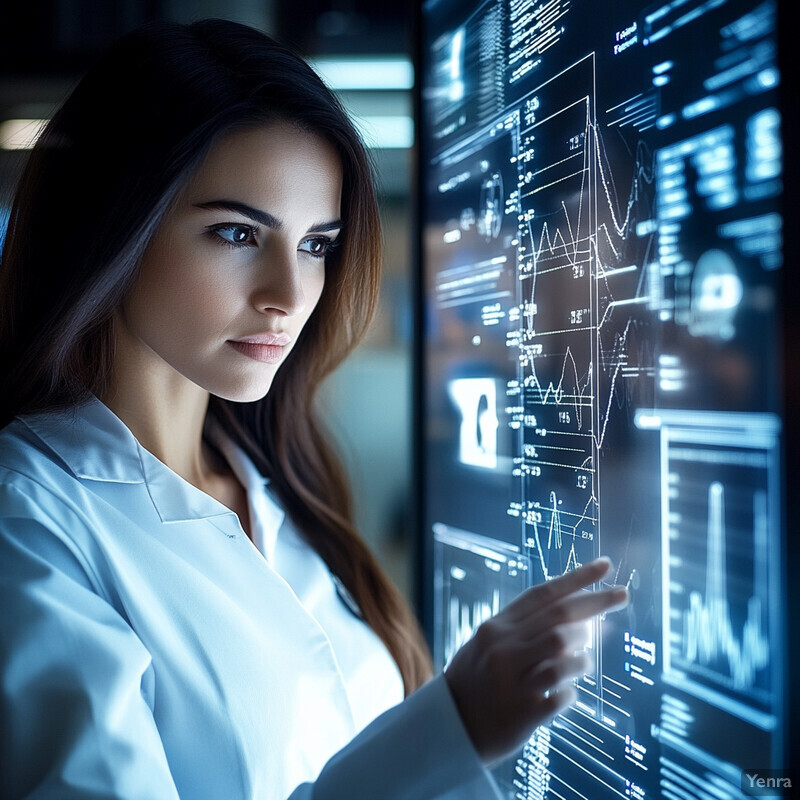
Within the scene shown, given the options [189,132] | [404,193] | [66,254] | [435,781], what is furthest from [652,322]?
[404,193]

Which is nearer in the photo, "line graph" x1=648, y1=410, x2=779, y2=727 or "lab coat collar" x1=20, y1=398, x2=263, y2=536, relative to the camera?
"line graph" x1=648, y1=410, x2=779, y2=727

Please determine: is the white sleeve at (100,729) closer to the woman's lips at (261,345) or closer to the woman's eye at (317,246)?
the woman's lips at (261,345)

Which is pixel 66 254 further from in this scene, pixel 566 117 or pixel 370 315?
pixel 566 117

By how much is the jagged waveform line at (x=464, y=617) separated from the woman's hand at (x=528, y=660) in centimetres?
24

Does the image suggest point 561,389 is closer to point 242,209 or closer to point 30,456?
point 242,209

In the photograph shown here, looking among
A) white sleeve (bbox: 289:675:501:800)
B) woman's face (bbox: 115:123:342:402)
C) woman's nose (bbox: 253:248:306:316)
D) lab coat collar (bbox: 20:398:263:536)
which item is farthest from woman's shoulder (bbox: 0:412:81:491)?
white sleeve (bbox: 289:675:501:800)

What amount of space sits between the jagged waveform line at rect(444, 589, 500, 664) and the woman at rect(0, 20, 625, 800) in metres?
0.09

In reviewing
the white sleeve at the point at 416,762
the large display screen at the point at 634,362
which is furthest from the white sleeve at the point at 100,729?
the large display screen at the point at 634,362

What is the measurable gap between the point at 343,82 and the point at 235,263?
0.66 m

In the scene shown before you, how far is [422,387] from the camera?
0.96 meters

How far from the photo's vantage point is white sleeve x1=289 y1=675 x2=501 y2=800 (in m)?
0.51

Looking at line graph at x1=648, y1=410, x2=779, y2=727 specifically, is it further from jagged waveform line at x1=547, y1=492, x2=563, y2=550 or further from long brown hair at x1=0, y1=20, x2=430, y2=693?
long brown hair at x1=0, y1=20, x2=430, y2=693

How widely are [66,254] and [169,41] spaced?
0.75ft

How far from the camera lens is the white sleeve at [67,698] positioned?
52 centimetres
